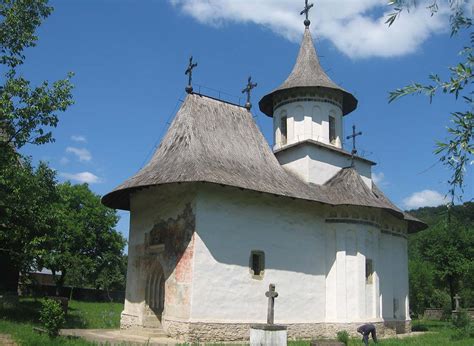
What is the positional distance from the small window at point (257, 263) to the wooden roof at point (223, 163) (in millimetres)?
2123

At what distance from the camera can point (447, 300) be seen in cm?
3959

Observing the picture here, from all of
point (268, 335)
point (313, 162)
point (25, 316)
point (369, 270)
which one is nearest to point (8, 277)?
point (25, 316)

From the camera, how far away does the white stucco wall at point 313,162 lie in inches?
777

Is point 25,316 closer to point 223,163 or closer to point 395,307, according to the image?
point 223,163

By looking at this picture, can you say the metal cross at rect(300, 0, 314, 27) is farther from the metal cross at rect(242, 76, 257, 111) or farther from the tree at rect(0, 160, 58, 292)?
the tree at rect(0, 160, 58, 292)

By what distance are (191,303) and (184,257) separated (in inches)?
55.2

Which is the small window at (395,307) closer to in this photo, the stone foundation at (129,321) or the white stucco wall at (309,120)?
the white stucco wall at (309,120)

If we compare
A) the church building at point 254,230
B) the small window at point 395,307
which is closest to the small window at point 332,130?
the church building at point 254,230

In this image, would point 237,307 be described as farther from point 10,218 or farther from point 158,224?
point 10,218

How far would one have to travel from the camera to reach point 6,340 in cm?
1189

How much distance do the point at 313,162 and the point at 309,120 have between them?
7.98 feet

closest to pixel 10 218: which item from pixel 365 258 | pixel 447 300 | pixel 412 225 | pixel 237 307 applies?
pixel 237 307

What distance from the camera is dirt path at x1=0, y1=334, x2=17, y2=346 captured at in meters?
11.6

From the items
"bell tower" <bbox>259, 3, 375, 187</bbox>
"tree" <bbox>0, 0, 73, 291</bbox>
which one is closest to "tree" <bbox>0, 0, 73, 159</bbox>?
"tree" <bbox>0, 0, 73, 291</bbox>
